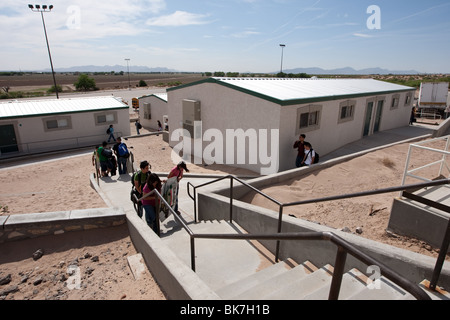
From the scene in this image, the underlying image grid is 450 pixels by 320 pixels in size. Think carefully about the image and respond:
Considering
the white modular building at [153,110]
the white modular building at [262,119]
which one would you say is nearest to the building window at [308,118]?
the white modular building at [262,119]

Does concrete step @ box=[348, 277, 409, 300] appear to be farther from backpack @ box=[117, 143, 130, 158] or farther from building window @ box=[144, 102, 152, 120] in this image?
building window @ box=[144, 102, 152, 120]

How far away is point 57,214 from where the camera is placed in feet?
18.5

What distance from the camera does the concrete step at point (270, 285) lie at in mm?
3275

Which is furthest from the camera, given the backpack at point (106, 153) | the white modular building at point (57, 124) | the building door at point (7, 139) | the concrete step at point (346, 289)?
the white modular building at point (57, 124)

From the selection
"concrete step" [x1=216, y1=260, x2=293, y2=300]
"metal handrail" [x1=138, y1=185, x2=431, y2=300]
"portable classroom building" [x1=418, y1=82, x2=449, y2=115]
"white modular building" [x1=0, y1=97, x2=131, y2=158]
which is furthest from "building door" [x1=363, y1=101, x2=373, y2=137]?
"white modular building" [x1=0, y1=97, x2=131, y2=158]

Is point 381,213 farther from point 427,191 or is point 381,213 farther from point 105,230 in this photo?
point 105,230

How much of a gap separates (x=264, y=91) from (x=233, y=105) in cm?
151

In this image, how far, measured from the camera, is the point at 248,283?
12.0 ft

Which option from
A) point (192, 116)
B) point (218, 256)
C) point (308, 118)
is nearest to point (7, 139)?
point (192, 116)

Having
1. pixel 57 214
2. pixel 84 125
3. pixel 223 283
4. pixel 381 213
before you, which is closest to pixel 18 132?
pixel 84 125

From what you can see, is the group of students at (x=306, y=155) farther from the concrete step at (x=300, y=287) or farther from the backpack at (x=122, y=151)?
the backpack at (x=122, y=151)

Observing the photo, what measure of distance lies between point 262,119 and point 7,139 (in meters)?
15.2

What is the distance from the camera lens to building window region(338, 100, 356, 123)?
43.1ft

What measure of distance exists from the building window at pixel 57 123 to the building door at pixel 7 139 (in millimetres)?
1706
